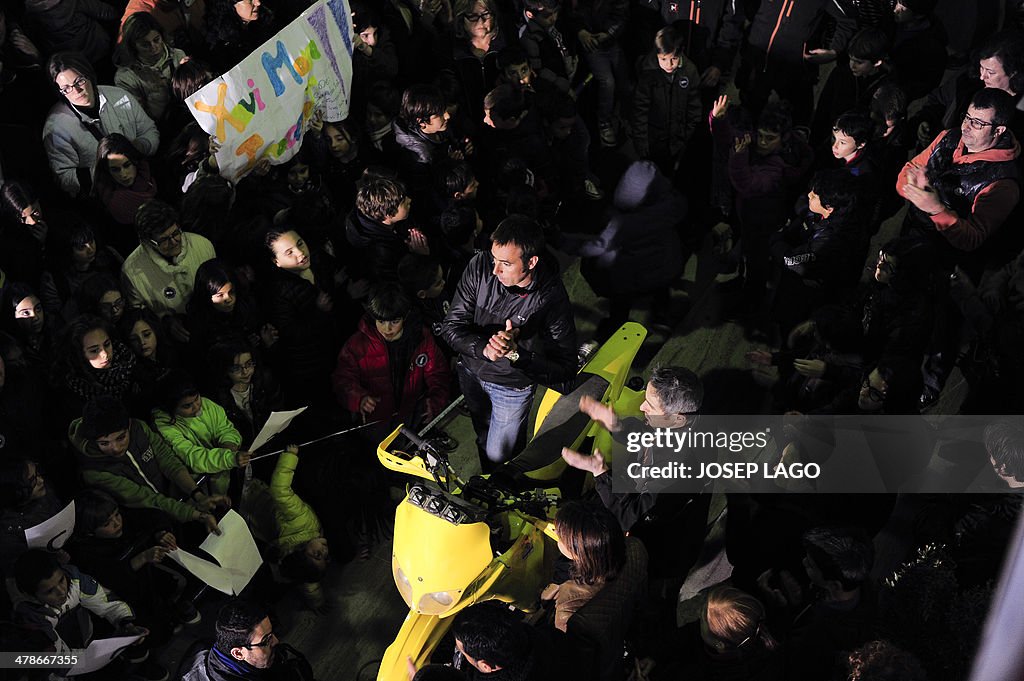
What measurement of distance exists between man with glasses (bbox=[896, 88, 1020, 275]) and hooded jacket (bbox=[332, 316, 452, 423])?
298 centimetres

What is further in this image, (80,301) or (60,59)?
(60,59)

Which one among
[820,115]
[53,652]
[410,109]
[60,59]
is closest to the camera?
[53,652]

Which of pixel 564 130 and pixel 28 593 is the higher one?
pixel 564 130

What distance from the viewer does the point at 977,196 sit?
578 centimetres

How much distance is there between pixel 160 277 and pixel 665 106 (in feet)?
12.4

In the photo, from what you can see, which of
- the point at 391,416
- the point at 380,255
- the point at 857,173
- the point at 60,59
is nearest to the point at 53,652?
the point at 391,416

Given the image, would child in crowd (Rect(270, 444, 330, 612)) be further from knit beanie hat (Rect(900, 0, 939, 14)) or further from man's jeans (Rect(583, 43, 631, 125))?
knit beanie hat (Rect(900, 0, 939, 14))

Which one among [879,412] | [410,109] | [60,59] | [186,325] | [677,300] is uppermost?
[60,59]

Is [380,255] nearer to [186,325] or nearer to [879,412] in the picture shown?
[186,325]

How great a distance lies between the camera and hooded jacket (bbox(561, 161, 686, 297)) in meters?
6.01

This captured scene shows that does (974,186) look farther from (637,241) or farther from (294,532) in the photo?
(294,532)

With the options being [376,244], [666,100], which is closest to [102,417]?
[376,244]

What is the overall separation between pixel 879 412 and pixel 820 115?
3.26 m

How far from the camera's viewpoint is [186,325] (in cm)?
530
